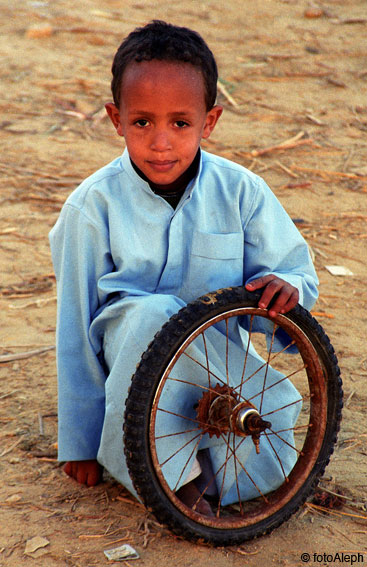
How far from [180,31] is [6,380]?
1.75 m

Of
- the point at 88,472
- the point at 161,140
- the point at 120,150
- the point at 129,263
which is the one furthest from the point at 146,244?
the point at 120,150

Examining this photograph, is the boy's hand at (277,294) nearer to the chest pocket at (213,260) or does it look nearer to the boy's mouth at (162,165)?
the chest pocket at (213,260)

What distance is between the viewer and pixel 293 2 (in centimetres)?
994

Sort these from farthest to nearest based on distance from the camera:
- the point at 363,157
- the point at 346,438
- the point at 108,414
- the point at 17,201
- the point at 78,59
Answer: the point at 78,59 → the point at 363,157 → the point at 17,201 → the point at 346,438 → the point at 108,414

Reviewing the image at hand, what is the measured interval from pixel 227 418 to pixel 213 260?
1.78ft

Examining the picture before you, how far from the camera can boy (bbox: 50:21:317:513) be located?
223cm

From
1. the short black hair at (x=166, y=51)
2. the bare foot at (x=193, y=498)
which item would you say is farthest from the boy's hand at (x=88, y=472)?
the short black hair at (x=166, y=51)

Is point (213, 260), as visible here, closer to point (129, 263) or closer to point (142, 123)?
point (129, 263)

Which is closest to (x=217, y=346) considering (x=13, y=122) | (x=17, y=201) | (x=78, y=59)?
(x=17, y=201)

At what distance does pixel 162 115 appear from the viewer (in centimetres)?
220

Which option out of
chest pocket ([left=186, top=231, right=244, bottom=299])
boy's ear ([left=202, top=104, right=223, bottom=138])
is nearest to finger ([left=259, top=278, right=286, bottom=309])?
chest pocket ([left=186, top=231, right=244, bottom=299])

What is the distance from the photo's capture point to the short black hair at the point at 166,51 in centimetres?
219

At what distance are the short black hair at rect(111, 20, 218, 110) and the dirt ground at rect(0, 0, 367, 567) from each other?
140cm

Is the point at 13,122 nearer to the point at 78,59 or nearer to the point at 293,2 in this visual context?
the point at 78,59
